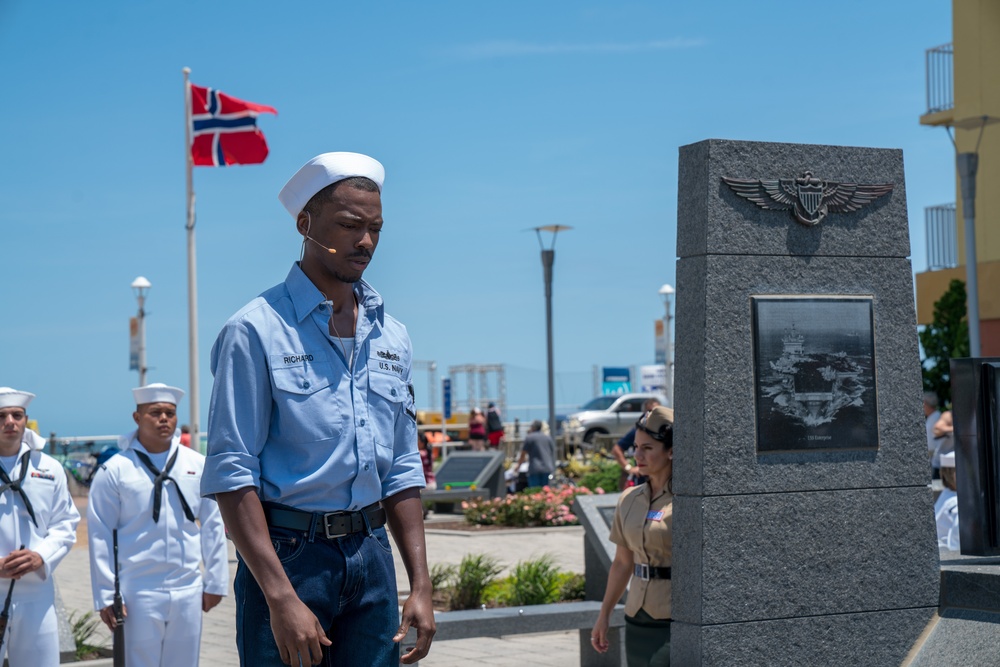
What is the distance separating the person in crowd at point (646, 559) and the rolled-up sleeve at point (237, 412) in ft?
11.2

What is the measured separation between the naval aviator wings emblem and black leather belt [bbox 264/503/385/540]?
11.7ft

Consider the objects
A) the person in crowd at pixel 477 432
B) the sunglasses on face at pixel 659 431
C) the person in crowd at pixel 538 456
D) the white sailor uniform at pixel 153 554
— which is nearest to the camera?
the sunglasses on face at pixel 659 431

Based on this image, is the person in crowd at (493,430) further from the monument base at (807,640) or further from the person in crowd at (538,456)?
the monument base at (807,640)

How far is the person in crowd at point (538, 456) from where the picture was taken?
955 inches

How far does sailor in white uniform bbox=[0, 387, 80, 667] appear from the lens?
7.20m

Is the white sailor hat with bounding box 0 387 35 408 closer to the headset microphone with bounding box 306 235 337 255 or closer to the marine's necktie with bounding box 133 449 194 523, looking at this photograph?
the marine's necktie with bounding box 133 449 194 523

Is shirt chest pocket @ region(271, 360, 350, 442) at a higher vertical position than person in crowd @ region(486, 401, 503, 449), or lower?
higher

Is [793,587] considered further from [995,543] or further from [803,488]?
[995,543]

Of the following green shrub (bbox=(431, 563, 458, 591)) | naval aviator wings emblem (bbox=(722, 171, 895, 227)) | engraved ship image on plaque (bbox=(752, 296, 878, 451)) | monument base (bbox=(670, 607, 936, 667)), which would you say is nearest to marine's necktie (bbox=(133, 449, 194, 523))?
monument base (bbox=(670, 607, 936, 667))

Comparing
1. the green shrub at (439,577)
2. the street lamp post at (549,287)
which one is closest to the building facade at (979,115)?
the street lamp post at (549,287)

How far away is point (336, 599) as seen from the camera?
349 centimetres

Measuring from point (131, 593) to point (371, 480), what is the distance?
4297mm

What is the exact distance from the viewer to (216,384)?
137 inches

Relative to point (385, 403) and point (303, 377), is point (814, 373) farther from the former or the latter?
point (303, 377)
